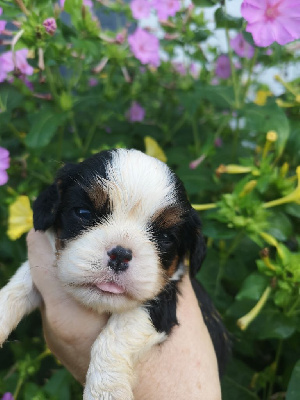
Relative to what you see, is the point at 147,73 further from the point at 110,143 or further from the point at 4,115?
the point at 4,115

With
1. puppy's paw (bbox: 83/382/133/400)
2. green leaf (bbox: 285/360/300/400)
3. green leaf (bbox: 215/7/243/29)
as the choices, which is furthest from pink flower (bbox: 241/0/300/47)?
puppy's paw (bbox: 83/382/133/400)

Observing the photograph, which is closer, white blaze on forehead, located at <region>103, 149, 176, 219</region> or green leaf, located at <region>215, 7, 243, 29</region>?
white blaze on forehead, located at <region>103, 149, 176, 219</region>

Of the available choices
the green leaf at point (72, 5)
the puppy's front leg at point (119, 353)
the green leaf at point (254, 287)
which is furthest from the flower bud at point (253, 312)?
the green leaf at point (72, 5)

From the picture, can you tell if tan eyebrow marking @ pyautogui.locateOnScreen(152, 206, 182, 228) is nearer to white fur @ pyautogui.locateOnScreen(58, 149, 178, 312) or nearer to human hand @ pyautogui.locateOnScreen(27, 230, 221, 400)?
white fur @ pyautogui.locateOnScreen(58, 149, 178, 312)

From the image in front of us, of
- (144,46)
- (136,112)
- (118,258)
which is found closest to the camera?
(118,258)

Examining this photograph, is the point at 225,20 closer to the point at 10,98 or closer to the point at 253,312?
the point at 10,98

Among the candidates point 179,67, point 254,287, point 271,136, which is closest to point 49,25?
point 271,136

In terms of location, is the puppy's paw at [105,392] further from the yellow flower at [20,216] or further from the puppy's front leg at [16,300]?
the yellow flower at [20,216]
